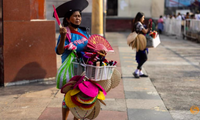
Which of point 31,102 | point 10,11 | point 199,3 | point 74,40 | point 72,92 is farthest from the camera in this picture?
point 199,3

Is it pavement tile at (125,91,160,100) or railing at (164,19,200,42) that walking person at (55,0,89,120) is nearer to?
pavement tile at (125,91,160,100)

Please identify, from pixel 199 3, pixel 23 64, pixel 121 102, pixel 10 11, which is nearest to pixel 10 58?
pixel 23 64

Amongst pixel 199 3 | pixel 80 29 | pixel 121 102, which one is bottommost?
pixel 121 102

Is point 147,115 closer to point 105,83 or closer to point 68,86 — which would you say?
point 105,83

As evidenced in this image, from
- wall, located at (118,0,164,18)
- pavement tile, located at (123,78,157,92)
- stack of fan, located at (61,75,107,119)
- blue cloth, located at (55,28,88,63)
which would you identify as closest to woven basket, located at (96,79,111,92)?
stack of fan, located at (61,75,107,119)

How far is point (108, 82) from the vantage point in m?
3.84

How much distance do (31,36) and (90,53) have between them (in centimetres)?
364

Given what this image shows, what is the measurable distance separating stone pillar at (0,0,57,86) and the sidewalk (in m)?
A: 0.29

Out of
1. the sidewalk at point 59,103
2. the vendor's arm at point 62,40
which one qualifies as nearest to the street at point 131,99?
the sidewalk at point 59,103

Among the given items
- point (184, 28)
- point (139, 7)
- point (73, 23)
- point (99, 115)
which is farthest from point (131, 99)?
point (139, 7)

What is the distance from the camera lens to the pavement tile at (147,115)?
472 cm

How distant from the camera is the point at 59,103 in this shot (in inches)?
217

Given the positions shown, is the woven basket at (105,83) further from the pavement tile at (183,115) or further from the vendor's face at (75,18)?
the pavement tile at (183,115)

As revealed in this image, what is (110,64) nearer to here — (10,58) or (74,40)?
(74,40)
